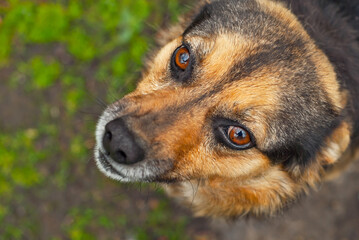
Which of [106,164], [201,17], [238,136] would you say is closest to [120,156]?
[106,164]

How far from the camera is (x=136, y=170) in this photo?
9.77ft

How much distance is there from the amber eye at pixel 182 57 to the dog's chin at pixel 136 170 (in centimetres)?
91

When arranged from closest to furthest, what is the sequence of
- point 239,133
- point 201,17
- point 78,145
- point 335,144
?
1. point 239,133
2. point 335,144
3. point 201,17
4. point 78,145

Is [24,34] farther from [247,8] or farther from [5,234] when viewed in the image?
[247,8]

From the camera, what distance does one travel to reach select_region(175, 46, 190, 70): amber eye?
3.20 m

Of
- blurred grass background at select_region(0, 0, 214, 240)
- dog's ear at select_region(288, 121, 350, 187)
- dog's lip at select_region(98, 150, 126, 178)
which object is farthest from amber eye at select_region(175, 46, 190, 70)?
blurred grass background at select_region(0, 0, 214, 240)

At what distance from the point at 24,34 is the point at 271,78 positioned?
4101 millimetres

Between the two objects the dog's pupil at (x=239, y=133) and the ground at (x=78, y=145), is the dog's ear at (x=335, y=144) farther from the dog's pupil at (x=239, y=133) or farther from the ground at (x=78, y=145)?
the ground at (x=78, y=145)

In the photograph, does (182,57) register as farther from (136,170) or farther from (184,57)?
(136,170)

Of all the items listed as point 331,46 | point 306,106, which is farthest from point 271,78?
point 331,46

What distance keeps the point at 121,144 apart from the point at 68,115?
2.85 meters

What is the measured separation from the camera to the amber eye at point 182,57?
126 inches

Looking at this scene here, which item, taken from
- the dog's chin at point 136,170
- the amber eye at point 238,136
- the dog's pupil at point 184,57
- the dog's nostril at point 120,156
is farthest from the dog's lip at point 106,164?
the dog's pupil at point 184,57

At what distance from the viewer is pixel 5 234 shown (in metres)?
5.06
